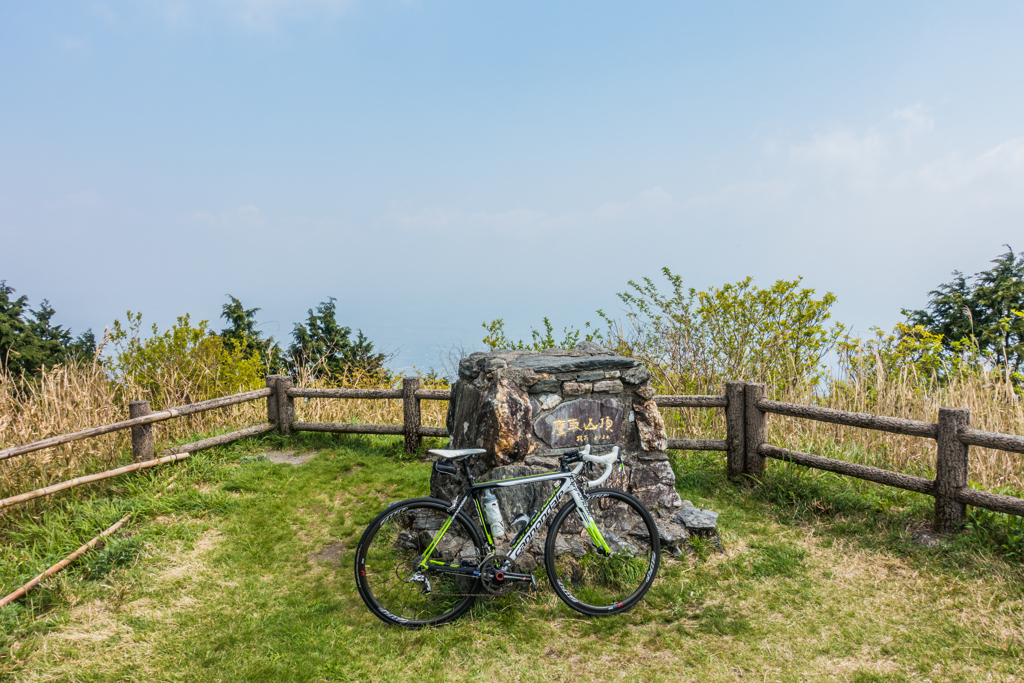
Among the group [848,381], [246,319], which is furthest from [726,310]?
[246,319]

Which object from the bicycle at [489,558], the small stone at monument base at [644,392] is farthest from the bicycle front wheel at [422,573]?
the small stone at monument base at [644,392]

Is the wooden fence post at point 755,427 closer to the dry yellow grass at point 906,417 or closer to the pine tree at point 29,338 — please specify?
the dry yellow grass at point 906,417

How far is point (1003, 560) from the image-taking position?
173 inches

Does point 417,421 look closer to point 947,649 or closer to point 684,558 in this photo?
point 684,558

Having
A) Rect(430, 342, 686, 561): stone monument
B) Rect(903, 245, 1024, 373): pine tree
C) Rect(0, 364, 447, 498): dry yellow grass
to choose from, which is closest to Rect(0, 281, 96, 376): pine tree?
Rect(0, 364, 447, 498): dry yellow grass

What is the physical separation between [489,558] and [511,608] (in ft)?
1.41

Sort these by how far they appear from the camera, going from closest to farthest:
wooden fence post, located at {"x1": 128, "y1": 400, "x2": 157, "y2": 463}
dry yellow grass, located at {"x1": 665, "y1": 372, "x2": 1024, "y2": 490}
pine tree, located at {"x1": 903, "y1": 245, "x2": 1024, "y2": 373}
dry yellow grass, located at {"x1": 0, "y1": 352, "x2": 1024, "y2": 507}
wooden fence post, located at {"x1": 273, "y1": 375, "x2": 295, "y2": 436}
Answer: dry yellow grass, located at {"x1": 665, "y1": 372, "x2": 1024, "y2": 490} → dry yellow grass, located at {"x1": 0, "y1": 352, "x2": 1024, "y2": 507} → wooden fence post, located at {"x1": 128, "y1": 400, "x2": 157, "y2": 463} → wooden fence post, located at {"x1": 273, "y1": 375, "x2": 295, "y2": 436} → pine tree, located at {"x1": 903, "y1": 245, "x2": 1024, "y2": 373}

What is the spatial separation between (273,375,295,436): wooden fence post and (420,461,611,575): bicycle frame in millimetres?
4661

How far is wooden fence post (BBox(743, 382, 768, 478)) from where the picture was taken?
243 inches

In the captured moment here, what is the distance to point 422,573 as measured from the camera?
385cm

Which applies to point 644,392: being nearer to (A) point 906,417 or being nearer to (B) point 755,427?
(B) point 755,427

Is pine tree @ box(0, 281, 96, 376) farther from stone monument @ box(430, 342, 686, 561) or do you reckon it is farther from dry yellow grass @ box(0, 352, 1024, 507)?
stone monument @ box(430, 342, 686, 561)

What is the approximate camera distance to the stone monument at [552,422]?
4449 millimetres

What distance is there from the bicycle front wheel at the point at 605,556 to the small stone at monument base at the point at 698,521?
0.48 m
